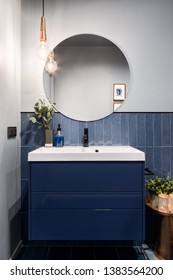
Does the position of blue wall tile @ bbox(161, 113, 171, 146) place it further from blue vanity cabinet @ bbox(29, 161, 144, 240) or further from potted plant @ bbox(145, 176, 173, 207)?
blue vanity cabinet @ bbox(29, 161, 144, 240)

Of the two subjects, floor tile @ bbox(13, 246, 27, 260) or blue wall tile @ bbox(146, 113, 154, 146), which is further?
blue wall tile @ bbox(146, 113, 154, 146)

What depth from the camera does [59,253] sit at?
2.02m

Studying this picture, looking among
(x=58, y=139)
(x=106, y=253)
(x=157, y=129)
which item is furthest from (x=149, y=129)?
(x=106, y=253)

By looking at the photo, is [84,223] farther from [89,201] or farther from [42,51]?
[42,51]

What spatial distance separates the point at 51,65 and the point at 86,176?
3.67ft

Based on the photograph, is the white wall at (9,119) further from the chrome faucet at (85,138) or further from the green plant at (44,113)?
the chrome faucet at (85,138)

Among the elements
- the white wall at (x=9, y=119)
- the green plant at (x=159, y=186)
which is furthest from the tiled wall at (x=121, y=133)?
the green plant at (x=159, y=186)

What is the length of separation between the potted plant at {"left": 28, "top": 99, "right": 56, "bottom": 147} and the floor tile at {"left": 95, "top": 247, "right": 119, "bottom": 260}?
1.03m

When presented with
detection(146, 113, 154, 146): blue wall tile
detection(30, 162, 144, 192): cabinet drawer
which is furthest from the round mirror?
detection(30, 162, 144, 192): cabinet drawer

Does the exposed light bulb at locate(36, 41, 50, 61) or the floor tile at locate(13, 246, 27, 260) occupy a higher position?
the exposed light bulb at locate(36, 41, 50, 61)

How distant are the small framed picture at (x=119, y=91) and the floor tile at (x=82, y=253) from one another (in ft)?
4.55

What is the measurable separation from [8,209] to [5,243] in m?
0.25

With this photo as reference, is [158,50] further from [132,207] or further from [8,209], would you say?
[8,209]

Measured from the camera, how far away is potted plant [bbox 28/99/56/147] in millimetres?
2064
